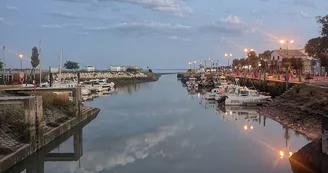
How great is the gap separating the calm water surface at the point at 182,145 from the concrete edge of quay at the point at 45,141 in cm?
83

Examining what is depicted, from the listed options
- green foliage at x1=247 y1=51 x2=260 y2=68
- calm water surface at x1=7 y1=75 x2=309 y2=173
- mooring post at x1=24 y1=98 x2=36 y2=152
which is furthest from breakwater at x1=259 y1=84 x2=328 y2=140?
green foliage at x1=247 y1=51 x2=260 y2=68

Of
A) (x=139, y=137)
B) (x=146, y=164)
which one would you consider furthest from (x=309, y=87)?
(x=146, y=164)

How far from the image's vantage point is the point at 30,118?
2291 centimetres

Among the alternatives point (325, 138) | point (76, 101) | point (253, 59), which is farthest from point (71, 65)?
point (325, 138)

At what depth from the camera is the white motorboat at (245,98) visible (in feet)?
171

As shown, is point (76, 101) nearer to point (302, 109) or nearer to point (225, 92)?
point (302, 109)

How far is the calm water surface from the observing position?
22703mm

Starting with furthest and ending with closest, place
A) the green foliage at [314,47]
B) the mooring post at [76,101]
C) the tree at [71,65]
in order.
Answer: the tree at [71,65], the green foliage at [314,47], the mooring post at [76,101]

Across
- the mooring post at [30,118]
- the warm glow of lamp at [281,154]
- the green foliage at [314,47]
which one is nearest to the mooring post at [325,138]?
the warm glow of lamp at [281,154]

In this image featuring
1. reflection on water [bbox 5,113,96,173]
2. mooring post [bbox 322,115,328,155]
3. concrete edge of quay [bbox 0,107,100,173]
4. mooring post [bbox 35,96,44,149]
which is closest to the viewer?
mooring post [bbox 322,115,328,155]

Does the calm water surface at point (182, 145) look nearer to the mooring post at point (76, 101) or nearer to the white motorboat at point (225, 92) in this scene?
the mooring post at point (76, 101)

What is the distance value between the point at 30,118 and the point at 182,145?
34.3ft

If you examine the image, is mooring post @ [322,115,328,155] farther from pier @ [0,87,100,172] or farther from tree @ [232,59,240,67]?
tree @ [232,59,240,67]

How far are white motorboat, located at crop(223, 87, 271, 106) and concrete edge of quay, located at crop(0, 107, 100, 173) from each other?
64.6ft
